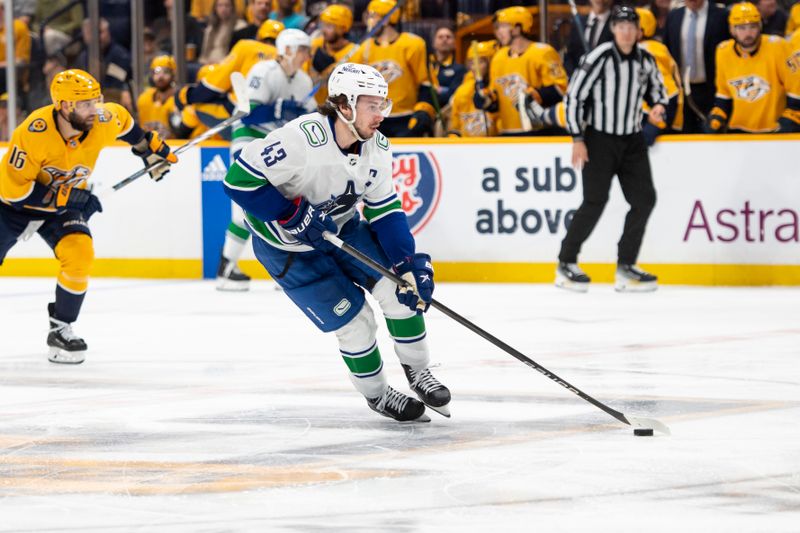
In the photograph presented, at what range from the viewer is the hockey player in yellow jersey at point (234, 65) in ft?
29.0

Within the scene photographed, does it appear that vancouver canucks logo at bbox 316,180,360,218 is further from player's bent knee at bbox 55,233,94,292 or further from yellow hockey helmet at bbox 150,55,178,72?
yellow hockey helmet at bbox 150,55,178,72

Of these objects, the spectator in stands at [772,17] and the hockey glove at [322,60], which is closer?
the spectator in stands at [772,17]

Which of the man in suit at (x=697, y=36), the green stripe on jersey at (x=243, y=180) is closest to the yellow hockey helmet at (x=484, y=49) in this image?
the man in suit at (x=697, y=36)

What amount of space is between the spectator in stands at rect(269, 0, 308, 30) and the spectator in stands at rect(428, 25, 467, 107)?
864 mm

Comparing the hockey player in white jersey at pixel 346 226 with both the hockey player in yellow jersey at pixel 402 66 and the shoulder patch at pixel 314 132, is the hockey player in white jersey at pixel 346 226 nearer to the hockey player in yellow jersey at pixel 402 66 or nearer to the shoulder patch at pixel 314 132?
the shoulder patch at pixel 314 132

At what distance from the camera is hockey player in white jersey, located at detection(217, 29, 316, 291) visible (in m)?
8.25

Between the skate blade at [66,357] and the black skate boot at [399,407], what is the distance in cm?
181

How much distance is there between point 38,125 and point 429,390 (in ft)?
7.14

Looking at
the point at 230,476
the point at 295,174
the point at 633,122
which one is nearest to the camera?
the point at 230,476

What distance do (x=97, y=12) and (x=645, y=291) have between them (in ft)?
14.4

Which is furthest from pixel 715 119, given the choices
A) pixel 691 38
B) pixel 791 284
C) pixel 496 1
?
pixel 496 1

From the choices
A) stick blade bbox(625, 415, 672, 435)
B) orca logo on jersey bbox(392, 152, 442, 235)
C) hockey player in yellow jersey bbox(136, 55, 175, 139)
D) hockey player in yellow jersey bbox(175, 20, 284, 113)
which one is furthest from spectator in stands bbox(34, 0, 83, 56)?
stick blade bbox(625, 415, 672, 435)

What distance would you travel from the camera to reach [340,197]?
4.21 metres

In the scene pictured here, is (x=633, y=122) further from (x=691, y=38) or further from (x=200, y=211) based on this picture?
(x=200, y=211)
